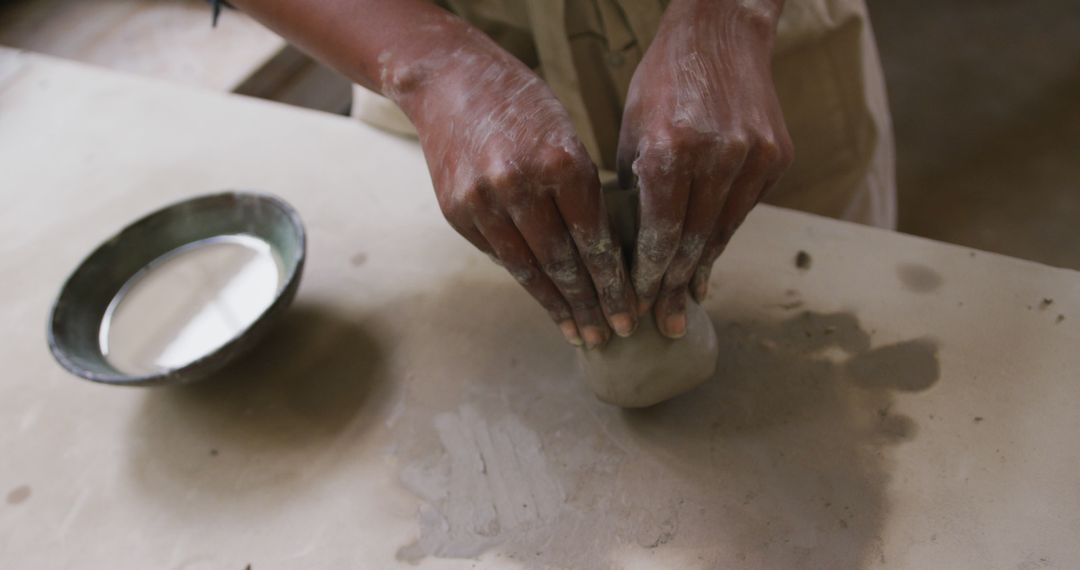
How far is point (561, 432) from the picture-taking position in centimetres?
104

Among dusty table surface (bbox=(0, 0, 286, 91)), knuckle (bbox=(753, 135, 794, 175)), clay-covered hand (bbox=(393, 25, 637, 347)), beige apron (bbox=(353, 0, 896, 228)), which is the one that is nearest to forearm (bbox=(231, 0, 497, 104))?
clay-covered hand (bbox=(393, 25, 637, 347))

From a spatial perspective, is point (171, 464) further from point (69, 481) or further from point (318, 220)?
point (318, 220)

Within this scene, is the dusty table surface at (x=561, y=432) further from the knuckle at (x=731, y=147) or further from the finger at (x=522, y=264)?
the knuckle at (x=731, y=147)

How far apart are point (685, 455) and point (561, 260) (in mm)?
324

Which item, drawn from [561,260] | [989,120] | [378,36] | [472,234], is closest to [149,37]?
[378,36]

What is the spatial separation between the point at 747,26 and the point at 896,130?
210cm

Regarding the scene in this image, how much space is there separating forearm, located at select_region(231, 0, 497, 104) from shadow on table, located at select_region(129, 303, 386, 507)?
16.7 inches

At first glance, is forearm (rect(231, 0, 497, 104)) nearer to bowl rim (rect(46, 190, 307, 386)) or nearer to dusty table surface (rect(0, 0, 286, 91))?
bowl rim (rect(46, 190, 307, 386))

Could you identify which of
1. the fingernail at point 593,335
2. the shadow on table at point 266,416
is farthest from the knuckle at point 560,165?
the shadow on table at point 266,416

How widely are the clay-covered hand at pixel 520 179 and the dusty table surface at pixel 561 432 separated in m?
0.21

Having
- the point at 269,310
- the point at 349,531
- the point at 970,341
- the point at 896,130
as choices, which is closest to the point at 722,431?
the point at 970,341

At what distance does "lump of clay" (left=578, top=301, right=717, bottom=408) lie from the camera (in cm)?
95

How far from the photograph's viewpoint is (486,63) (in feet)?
3.09

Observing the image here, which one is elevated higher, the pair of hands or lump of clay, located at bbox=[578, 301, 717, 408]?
the pair of hands
